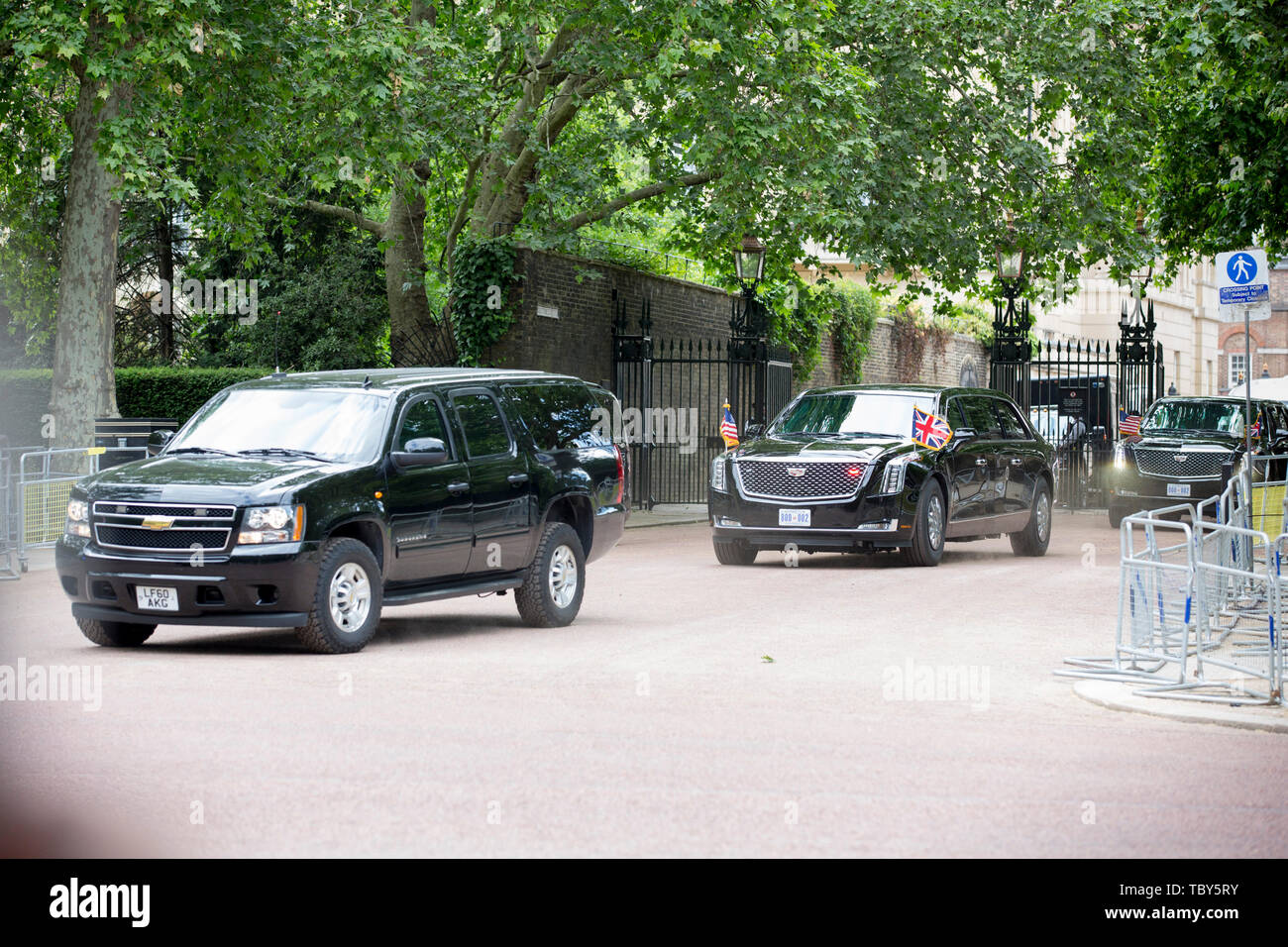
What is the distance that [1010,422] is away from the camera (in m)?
21.6

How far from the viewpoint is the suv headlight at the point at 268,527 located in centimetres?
1088

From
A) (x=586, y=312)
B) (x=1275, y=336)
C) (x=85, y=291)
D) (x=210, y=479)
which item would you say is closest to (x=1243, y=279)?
(x=210, y=479)

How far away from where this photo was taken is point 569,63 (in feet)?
80.8

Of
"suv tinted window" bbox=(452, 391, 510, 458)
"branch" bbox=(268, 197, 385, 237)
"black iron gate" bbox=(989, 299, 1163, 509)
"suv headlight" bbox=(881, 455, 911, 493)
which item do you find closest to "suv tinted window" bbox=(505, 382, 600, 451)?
"suv tinted window" bbox=(452, 391, 510, 458)

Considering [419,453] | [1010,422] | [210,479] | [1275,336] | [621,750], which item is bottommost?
[621,750]

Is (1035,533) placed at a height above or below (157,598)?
below

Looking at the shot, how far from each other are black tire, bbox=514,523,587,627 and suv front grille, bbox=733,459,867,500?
5.06 meters

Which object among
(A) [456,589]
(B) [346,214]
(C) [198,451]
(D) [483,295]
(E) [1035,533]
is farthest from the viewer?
(B) [346,214]

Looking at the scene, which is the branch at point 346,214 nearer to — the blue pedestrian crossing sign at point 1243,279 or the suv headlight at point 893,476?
the suv headlight at point 893,476

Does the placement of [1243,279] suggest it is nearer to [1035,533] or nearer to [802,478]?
[802,478]

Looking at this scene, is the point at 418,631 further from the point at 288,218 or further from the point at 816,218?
the point at 288,218

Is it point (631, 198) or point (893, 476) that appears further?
point (631, 198)

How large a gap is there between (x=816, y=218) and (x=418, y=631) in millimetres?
13328

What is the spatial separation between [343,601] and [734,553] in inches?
327
